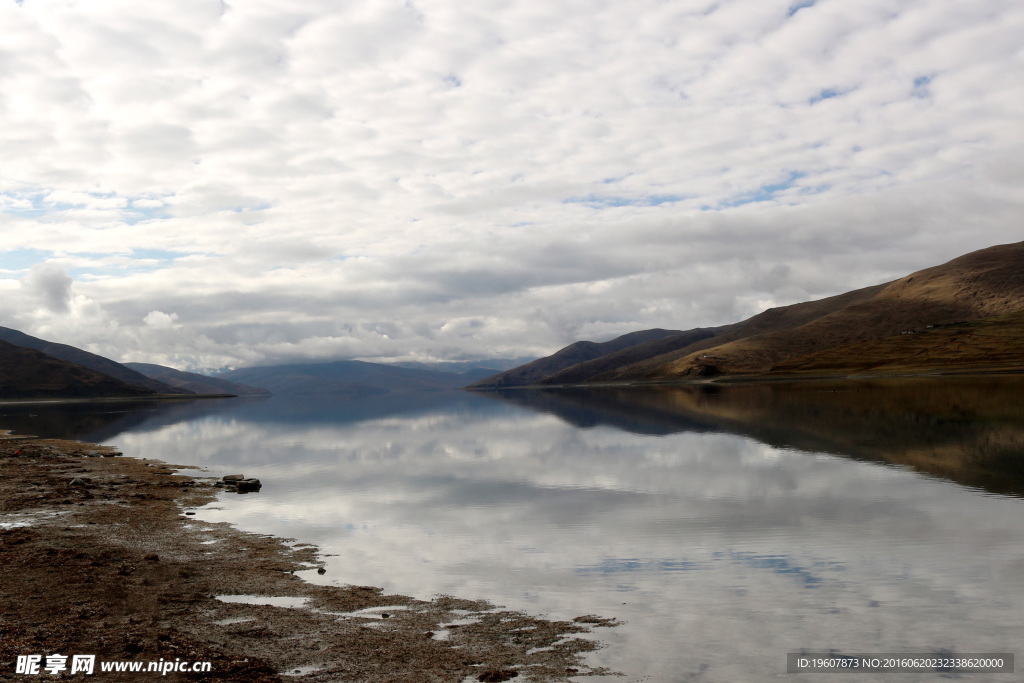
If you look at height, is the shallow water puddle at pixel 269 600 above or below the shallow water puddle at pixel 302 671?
below

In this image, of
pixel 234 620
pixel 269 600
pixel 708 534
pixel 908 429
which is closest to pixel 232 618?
pixel 234 620

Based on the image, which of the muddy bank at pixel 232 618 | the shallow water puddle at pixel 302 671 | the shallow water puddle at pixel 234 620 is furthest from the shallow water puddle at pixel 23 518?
the shallow water puddle at pixel 302 671

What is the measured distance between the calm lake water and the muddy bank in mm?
1443

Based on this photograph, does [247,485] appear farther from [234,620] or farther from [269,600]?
[234,620]

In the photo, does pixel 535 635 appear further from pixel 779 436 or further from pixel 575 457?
pixel 779 436

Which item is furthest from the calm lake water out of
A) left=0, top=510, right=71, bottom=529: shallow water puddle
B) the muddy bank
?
left=0, top=510, right=71, bottom=529: shallow water puddle

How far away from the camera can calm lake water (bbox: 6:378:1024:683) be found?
1549cm

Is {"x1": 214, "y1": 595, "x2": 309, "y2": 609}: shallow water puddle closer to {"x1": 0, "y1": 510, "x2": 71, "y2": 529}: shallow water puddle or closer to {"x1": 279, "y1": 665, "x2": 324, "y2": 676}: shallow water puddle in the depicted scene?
{"x1": 279, "y1": 665, "x2": 324, "y2": 676}: shallow water puddle

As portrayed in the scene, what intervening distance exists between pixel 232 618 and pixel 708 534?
17877mm

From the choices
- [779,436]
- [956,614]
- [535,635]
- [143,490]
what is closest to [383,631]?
[535,635]

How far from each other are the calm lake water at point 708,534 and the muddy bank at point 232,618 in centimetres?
144

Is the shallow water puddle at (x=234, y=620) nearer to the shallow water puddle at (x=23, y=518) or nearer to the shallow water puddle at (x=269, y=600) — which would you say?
the shallow water puddle at (x=269, y=600)

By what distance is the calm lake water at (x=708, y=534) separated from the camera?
50.8 feet

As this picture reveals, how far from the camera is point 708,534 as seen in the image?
1008 inches
